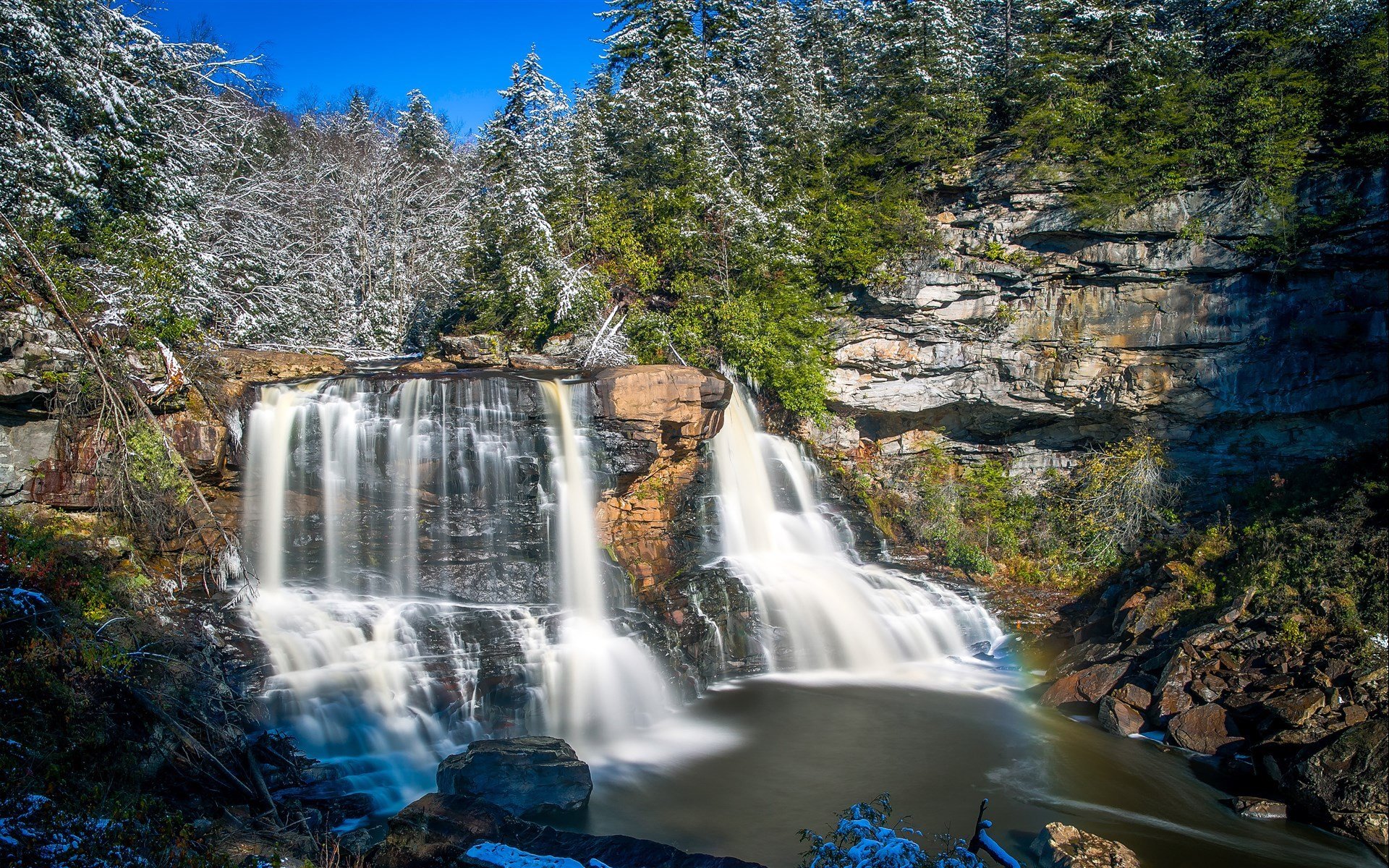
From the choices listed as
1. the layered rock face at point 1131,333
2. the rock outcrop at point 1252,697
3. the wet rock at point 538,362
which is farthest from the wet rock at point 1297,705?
the wet rock at point 538,362

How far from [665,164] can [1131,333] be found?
11.3 m

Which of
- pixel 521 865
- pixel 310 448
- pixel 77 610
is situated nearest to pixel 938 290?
pixel 310 448

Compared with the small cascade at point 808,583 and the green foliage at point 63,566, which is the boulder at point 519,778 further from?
the small cascade at point 808,583

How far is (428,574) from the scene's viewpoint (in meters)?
11.9

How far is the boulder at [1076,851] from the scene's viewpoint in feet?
23.6

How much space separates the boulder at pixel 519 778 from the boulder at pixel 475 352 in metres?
8.85

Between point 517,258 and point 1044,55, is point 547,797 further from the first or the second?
point 1044,55

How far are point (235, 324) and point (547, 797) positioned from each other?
1131 centimetres

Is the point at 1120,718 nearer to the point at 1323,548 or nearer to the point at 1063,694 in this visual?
the point at 1063,694

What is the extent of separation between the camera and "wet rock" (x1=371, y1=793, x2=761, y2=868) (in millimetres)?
5965

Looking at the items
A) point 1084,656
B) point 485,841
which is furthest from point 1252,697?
point 485,841

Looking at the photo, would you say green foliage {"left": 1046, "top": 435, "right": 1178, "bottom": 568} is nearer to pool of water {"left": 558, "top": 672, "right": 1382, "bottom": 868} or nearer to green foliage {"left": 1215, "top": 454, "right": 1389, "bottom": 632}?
green foliage {"left": 1215, "top": 454, "right": 1389, "bottom": 632}

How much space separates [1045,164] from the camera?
53.8 feet

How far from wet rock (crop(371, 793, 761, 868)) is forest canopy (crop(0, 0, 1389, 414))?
8.51 m
